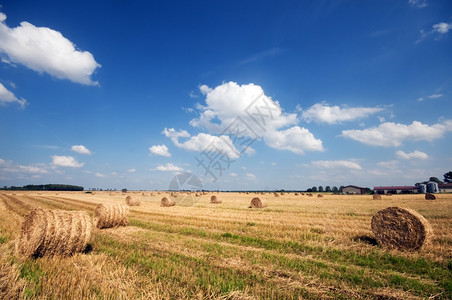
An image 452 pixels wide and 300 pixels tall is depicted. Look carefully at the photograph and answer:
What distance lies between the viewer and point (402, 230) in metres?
8.25

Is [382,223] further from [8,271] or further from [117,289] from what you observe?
[8,271]

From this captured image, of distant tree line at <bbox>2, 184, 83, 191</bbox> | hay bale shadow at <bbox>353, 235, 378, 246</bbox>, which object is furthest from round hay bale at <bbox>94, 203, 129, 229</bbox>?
distant tree line at <bbox>2, 184, 83, 191</bbox>

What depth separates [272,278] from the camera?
502 cm

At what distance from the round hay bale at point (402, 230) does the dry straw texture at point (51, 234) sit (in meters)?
10.3

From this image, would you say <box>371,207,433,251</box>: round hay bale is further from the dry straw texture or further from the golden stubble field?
the dry straw texture

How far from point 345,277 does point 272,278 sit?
64.6 inches

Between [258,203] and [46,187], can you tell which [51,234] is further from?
[46,187]

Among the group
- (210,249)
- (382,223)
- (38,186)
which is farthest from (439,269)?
(38,186)

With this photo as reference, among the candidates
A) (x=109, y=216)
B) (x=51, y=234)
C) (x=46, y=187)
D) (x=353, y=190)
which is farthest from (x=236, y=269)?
(x=46, y=187)

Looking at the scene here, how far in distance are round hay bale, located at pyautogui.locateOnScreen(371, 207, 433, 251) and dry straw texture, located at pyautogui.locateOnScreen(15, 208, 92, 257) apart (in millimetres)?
10326

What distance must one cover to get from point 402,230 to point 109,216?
12.6 meters

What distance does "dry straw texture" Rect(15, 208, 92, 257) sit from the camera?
661cm

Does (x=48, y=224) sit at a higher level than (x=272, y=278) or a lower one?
higher

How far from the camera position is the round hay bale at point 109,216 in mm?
11234
